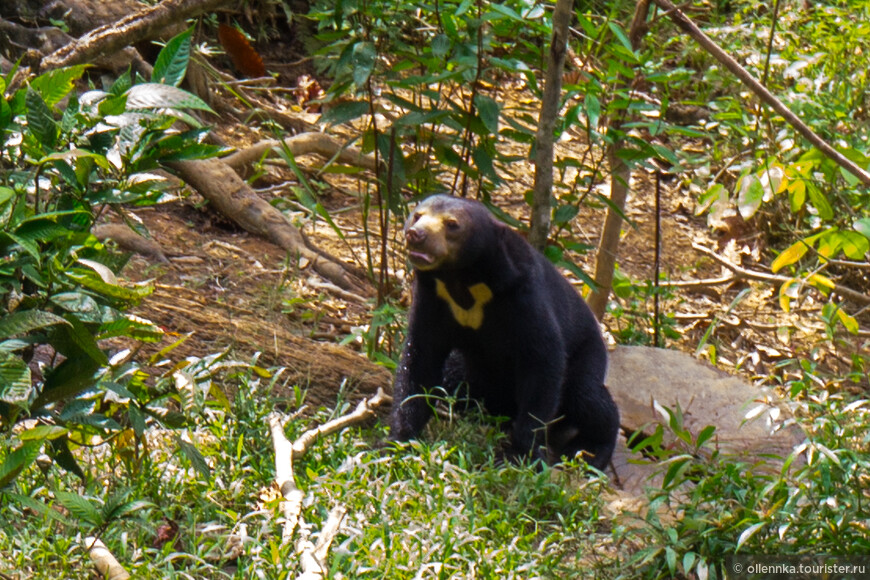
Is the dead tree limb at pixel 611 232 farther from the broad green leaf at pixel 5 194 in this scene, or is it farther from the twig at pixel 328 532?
the broad green leaf at pixel 5 194

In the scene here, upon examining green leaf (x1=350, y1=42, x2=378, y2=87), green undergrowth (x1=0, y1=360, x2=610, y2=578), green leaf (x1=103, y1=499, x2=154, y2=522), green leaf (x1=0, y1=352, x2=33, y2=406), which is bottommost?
green undergrowth (x1=0, y1=360, x2=610, y2=578)

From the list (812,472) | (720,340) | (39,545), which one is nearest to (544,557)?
(812,472)

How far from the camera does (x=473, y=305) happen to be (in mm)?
4262

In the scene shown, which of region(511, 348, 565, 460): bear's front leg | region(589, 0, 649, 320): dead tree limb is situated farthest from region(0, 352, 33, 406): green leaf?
region(589, 0, 649, 320): dead tree limb

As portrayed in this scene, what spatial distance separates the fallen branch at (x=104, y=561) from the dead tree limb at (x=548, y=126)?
2556 millimetres

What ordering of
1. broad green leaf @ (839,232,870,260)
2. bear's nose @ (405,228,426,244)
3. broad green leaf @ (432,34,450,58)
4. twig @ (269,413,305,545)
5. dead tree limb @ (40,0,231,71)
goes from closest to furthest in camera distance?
twig @ (269,413,305,545)
broad green leaf @ (839,232,870,260)
bear's nose @ (405,228,426,244)
dead tree limb @ (40,0,231,71)
broad green leaf @ (432,34,450,58)

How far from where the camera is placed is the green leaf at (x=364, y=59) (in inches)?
176

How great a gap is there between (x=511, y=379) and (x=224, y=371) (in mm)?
1198

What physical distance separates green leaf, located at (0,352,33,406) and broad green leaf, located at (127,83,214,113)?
70 centimetres

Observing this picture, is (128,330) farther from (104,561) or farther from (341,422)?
(341,422)

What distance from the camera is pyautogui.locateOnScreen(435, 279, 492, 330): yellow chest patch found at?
4.21 meters

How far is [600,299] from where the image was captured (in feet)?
20.5

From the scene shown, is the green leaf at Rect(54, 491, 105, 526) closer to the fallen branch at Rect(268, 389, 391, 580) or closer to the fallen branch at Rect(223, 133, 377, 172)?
the fallen branch at Rect(268, 389, 391, 580)

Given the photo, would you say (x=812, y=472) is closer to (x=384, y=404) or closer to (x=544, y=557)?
(x=544, y=557)
